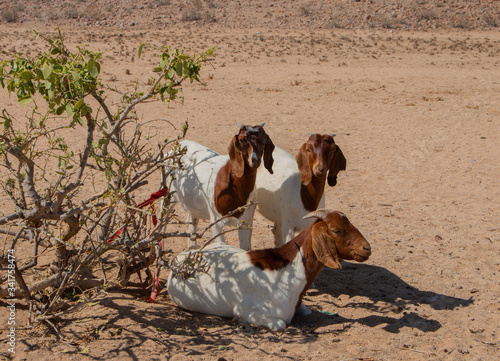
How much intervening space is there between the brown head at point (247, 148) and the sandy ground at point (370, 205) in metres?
1.47

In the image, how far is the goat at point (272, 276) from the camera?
4.77 meters

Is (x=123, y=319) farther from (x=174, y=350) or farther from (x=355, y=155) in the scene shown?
(x=355, y=155)

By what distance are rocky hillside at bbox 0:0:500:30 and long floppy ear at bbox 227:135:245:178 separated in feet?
80.6

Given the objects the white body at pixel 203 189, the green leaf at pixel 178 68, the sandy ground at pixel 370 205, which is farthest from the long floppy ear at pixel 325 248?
the green leaf at pixel 178 68

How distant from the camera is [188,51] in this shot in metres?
21.4

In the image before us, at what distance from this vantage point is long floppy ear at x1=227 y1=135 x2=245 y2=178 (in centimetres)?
559

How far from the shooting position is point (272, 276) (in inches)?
197

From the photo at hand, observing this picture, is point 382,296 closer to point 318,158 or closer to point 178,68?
point 318,158

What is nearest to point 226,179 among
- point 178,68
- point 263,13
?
point 178,68

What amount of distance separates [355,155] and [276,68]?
8.41m

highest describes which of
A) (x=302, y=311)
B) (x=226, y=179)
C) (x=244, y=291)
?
(x=226, y=179)

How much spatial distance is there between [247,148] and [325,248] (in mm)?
1342

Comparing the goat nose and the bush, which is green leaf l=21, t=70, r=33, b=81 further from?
the goat nose

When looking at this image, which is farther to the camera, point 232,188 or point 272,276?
point 232,188
